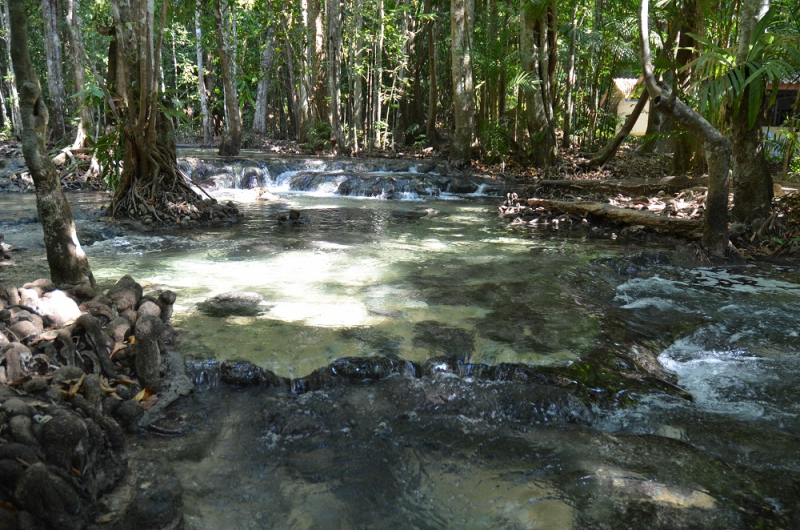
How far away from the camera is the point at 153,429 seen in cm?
334

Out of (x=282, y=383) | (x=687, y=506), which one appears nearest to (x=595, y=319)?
(x=687, y=506)

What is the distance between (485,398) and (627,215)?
6310 mm

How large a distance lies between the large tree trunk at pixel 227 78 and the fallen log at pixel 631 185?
29.7 ft

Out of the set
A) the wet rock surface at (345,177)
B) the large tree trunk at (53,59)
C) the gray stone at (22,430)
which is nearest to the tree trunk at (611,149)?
the wet rock surface at (345,177)

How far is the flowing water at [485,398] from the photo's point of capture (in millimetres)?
2834

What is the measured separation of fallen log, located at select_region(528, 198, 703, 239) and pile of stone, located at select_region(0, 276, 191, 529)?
6.89 meters

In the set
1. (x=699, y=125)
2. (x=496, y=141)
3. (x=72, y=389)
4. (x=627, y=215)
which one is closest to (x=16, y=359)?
(x=72, y=389)

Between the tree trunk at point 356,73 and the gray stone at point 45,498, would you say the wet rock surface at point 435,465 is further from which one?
the tree trunk at point 356,73

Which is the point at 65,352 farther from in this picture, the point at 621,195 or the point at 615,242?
the point at 621,195

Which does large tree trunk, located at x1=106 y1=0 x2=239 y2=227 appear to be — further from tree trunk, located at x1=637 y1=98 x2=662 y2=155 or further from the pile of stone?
tree trunk, located at x1=637 y1=98 x2=662 y2=155

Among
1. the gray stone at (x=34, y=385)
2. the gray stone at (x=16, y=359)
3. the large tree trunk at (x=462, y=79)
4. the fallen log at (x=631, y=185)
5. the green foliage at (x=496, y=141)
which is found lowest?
the gray stone at (x=34, y=385)

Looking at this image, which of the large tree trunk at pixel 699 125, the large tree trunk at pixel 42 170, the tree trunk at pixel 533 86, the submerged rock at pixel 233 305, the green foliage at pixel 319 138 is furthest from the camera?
the green foliage at pixel 319 138

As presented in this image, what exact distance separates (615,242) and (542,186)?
3.33 m

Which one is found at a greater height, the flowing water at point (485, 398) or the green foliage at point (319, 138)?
the green foliage at point (319, 138)
